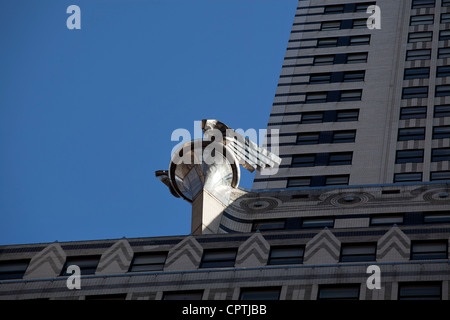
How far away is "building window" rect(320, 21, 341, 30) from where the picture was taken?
6806 centimetres

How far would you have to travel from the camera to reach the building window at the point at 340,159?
178 ft

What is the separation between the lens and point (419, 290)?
3234cm

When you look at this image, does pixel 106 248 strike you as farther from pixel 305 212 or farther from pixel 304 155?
pixel 304 155

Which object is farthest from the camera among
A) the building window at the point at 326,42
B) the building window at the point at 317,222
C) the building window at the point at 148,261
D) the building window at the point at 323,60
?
the building window at the point at 326,42

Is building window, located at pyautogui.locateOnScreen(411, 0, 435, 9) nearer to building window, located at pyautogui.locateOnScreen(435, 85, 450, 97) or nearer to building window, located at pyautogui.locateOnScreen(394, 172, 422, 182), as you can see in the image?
building window, located at pyautogui.locateOnScreen(435, 85, 450, 97)

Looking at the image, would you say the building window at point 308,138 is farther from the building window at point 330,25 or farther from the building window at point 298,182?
the building window at point 330,25

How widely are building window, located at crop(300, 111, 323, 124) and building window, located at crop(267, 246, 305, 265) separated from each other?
22.6 meters

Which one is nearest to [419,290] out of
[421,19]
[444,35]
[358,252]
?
[358,252]

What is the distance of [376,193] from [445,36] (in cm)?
2207

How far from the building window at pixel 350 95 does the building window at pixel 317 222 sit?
1578 centimetres

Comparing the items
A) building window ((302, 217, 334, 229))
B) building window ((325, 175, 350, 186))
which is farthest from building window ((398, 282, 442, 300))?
building window ((325, 175, 350, 186))

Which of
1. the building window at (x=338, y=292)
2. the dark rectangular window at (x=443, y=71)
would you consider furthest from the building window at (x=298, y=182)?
the building window at (x=338, y=292)
